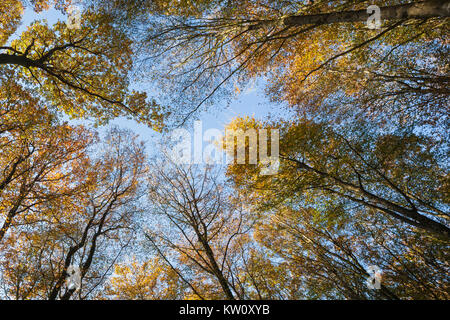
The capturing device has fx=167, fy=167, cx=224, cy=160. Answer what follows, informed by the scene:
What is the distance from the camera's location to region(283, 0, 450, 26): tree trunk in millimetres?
2375

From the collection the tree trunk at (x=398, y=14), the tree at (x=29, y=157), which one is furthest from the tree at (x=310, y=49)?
the tree at (x=29, y=157)

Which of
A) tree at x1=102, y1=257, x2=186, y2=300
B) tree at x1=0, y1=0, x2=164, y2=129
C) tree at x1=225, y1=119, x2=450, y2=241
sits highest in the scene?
tree at x1=0, y1=0, x2=164, y2=129

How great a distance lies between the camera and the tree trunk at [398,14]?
7.79 feet

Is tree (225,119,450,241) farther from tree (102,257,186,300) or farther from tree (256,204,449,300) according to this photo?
tree (102,257,186,300)

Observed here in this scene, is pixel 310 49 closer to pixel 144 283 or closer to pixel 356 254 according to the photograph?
pixel 356 254

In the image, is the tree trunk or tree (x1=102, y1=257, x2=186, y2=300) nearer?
the tree trunk

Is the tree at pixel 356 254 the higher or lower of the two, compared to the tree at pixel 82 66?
lower

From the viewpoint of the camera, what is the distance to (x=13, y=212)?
17.8 feet

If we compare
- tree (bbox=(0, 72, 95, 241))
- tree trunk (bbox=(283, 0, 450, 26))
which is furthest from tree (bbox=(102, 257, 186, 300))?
tree trunk (bbox=(283, 0, 450, 26))

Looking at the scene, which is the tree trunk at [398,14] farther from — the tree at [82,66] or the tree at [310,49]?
the tree at [82,66]

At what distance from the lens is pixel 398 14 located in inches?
107

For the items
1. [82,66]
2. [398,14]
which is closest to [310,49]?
[398,14]
